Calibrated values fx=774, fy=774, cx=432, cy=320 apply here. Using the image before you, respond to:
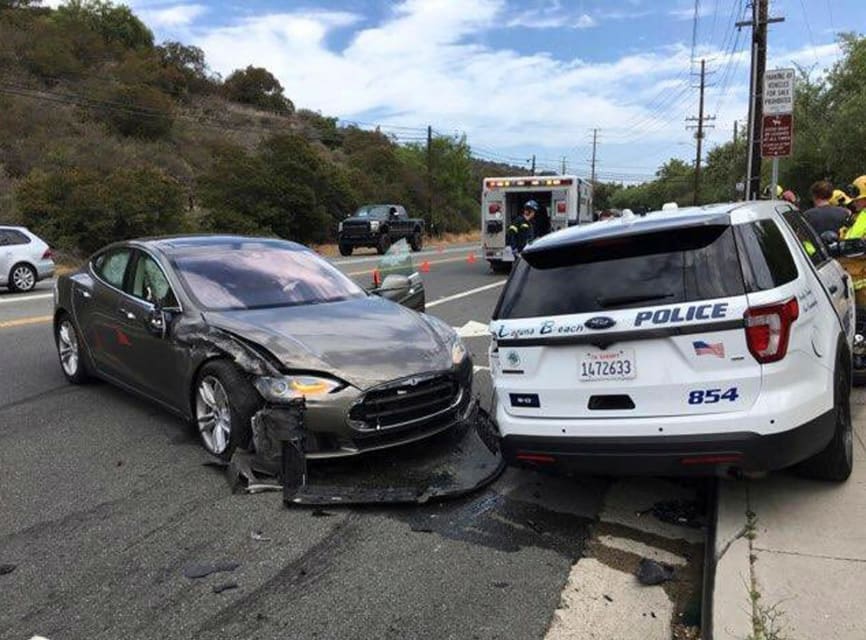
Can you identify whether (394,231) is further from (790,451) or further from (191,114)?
(191,114)

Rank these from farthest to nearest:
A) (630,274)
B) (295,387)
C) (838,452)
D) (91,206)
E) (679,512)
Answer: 1. (91,206)
2. (295,387)
3. (679,512)
4. (838,452)
5. (630,274)

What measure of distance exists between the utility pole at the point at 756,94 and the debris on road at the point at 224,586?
18.7 meters

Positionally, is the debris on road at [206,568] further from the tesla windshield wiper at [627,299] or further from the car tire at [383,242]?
the car tire at [383,242]

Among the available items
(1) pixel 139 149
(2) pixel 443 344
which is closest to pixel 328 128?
(1) pixel 139 149

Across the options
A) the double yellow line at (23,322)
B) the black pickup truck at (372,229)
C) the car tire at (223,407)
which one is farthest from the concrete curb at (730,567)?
the black pickup truck at (372,229)

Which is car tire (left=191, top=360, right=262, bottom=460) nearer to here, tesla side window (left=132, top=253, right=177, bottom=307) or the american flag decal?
tesla side window (left=132, top=253, right=177, bottom=307)

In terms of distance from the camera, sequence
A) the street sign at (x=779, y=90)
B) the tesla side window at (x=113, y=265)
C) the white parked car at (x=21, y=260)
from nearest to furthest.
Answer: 1. the tesla side window at (x=113, y=265)
2. the street sign at (x=779, y=90)
3. the white parked car at (x=21, y=260)

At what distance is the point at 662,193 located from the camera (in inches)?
4496

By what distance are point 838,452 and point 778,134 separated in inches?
354

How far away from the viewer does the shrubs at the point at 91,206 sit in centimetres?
2445

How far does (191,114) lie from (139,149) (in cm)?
1891

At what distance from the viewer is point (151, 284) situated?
20.0ft

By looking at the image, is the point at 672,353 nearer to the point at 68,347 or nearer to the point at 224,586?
the point at 224,586

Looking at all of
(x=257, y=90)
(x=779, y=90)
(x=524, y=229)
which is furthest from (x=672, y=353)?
(x=257, y=90)
